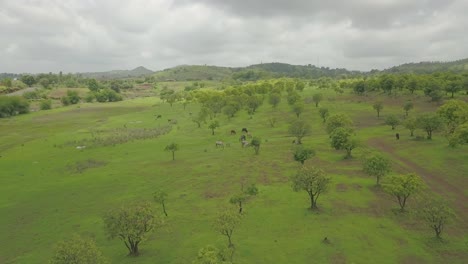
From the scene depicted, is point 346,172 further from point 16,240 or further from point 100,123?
point 100,123

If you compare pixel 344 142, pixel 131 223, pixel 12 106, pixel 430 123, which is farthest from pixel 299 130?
pixel 12 106

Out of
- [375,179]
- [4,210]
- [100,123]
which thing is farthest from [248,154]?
[100,123]

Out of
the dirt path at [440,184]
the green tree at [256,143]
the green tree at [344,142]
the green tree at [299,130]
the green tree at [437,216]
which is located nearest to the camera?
the green tree at [437,216]

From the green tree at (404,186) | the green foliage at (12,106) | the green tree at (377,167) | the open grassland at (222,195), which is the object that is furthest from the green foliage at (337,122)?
the green foliage at (12,106)

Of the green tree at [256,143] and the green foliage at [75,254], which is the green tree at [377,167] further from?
the green foliage at [75,254]

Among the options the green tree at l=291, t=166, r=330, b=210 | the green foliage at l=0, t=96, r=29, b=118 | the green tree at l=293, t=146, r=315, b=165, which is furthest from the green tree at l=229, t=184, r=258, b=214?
the green foliage at l=0, t=96, r=29, b=118
